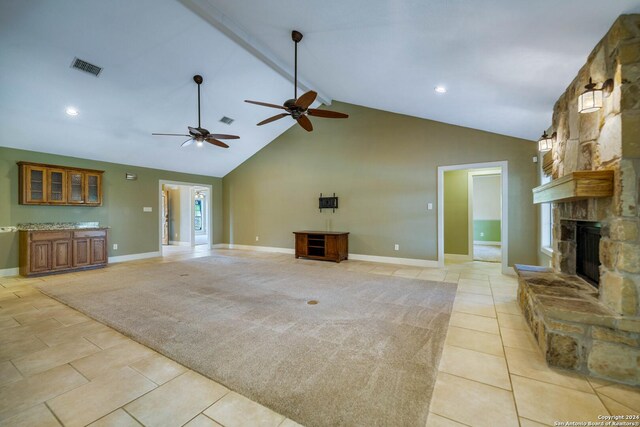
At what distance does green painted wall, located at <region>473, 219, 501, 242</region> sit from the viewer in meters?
8.69

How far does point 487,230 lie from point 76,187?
11512 millimetres

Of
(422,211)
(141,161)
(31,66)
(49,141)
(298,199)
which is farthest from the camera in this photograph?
(298,199)

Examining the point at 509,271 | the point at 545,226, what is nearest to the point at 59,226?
the point at 509,271

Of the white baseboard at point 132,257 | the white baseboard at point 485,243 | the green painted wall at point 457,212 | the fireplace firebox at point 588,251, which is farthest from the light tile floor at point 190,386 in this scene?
the white baseboard at point 485,243

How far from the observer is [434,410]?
4.93 ft

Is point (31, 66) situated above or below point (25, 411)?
above

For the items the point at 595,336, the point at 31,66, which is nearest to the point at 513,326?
the point at 595,336

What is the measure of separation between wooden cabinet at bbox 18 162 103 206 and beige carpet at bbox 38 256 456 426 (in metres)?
1.97

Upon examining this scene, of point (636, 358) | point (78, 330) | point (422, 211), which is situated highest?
point (422, 211)

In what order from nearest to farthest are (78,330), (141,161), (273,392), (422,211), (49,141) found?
(273,392) < (78,330) < (49,141) < (422,211) < (141,161)

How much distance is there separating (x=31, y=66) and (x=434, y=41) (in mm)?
5333

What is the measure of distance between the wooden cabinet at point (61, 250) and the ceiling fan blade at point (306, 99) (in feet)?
17.5

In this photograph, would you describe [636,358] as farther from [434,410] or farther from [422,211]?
[422,211]

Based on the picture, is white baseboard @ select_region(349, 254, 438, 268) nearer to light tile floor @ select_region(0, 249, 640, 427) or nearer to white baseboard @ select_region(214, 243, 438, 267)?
white baseboard @ select_region(214, 243, 438, 267)
